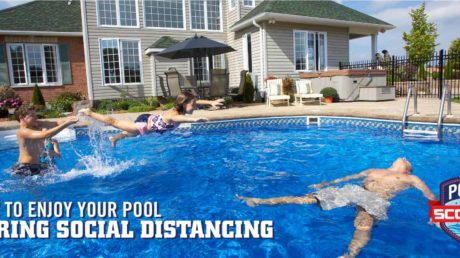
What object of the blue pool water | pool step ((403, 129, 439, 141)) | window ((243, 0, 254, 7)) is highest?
window ((243, 0, 254, 7))

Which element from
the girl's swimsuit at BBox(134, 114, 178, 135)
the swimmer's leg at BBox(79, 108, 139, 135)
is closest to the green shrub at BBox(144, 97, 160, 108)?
the swimmer's leg at BBox(79, 108, 139, 135)

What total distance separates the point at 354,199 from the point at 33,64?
52.7ft

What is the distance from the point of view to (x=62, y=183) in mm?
5051

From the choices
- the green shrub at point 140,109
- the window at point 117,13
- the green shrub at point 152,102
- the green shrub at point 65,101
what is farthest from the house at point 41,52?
the green shrub at point 140,109

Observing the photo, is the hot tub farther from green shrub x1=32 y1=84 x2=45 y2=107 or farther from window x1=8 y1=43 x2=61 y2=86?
A: window x1=8 y1=43 x2=61 y2=86

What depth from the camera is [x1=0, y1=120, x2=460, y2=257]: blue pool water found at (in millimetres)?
3010

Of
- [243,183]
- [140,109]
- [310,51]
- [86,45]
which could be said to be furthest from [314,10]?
[243,183]

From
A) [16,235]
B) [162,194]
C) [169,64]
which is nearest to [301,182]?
[162,194]

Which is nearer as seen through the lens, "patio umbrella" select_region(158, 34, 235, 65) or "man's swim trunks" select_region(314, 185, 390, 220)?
"man's swim trunks" select_region(314, 185, 390, 220)

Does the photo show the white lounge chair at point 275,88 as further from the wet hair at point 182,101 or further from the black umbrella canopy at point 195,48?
the wet hair at point 182,101

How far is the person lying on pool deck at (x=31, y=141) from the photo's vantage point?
4410 mm

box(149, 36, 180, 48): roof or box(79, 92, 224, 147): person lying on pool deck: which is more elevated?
box(149, 36, 180, 48): roof

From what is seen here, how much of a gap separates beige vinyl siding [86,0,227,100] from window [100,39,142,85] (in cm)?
22

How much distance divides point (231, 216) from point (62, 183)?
9.55 ft
